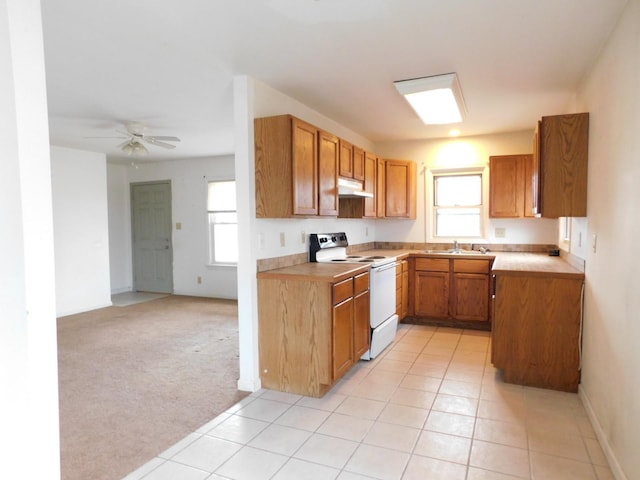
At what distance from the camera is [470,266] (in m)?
4.73

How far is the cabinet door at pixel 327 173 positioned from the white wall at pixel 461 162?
2108 millimetres

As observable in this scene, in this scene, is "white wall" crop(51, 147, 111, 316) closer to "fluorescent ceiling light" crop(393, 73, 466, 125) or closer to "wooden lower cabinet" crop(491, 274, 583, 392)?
"fluorescent ceiling light" crop(393, 73, 466, 125)

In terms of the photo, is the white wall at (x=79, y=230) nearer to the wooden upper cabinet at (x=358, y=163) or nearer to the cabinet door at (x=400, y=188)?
the wooden upper cabinet at (x=358, y=163)

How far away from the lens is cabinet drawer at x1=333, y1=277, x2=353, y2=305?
297 cm

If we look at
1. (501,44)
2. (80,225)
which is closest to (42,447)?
(501,44)

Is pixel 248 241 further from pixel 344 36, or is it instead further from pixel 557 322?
pixel 557 322

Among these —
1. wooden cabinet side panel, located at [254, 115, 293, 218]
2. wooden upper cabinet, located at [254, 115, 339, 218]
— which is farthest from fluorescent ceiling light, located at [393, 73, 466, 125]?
wooden cabinet side panel, located at [254, 115, 293, 218]

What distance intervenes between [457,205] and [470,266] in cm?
104

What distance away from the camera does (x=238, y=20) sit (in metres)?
2.23

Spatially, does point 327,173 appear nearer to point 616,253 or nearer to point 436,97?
point 436,97

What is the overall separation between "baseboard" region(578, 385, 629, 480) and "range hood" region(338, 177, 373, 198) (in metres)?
2.57

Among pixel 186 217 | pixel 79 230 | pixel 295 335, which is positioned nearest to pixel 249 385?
pixel 295 335

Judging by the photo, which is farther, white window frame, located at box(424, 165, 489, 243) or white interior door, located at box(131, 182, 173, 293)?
white interior door, located at box(131, 182, 173, 293)

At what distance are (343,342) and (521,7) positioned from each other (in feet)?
8.03
